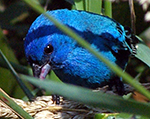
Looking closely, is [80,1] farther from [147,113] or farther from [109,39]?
[147,113]

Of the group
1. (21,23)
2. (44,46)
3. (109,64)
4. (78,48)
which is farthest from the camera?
(21,23)

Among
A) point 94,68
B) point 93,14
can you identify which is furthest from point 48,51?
point 93,14

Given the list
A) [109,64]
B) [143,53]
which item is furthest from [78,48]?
[109,64]

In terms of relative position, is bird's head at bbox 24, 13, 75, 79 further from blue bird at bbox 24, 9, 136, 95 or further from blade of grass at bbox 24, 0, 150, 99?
blade of grass at bbox 24, 0, 150, 99

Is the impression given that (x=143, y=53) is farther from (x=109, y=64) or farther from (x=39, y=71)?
(x=109, y=64)

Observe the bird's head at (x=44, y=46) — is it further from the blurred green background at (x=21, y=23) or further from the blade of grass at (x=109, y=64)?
the blade of grass at (x=109, y=64)

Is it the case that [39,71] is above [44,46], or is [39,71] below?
below
